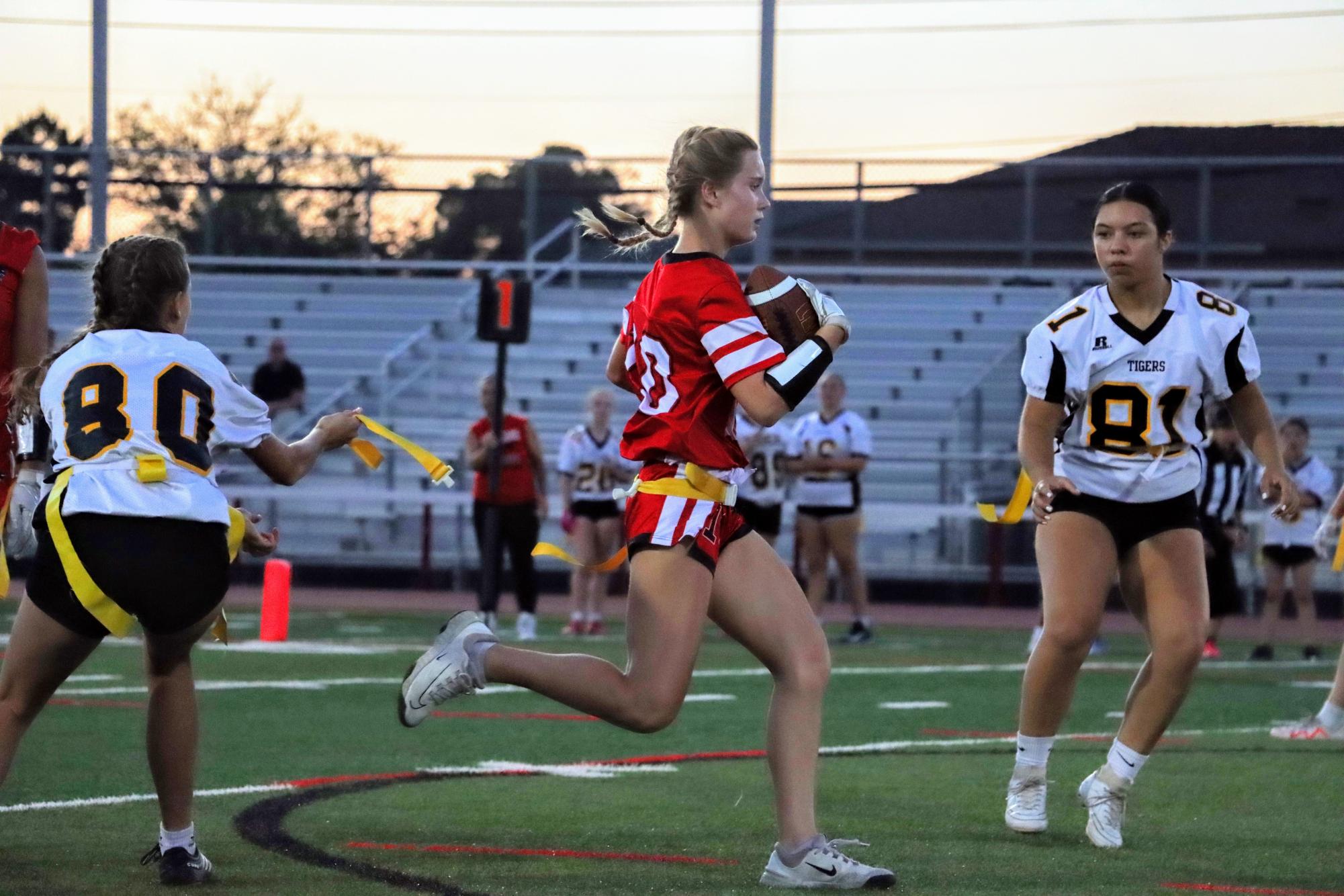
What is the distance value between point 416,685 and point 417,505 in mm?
15709

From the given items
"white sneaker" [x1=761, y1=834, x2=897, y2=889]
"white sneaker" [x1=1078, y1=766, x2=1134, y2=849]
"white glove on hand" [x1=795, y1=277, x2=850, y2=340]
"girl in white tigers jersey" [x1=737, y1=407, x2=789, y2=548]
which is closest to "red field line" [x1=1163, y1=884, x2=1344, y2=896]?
"white sneaker" [x1=1078, y1=766, x2=1134, y2=849]

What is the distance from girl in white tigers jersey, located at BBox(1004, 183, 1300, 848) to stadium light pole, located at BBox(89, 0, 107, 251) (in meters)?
16.9

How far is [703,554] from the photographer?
4.86m

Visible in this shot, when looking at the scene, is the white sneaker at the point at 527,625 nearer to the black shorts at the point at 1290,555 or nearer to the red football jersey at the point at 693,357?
the black shorts at the point at 1290,555

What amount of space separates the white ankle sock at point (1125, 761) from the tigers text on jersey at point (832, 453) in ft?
29.5

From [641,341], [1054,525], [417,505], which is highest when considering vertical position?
[641,341]

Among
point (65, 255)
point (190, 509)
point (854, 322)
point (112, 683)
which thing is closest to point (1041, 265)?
point (854, 322)

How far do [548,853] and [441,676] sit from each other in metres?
0.75

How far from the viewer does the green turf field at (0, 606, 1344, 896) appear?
5.18m

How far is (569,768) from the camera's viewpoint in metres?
7.32

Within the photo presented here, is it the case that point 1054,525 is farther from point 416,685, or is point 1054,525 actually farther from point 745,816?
point 416,685

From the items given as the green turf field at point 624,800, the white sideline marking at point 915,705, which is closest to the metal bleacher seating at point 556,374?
the white sideline marking at point 915,705

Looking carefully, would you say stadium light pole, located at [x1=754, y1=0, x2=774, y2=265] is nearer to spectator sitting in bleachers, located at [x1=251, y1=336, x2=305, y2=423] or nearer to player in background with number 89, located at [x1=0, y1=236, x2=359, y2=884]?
spectator sitting in bleachers, located at [x1=251, y1=336, x2=305, y2=423]

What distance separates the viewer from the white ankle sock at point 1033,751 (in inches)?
233
